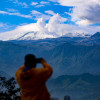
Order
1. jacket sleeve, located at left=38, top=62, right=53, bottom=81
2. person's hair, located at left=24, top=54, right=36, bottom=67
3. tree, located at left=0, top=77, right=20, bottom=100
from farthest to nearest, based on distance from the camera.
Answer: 1. tree, located at left=0, top=77, right=20, bottom=100
2. person's hair, located at left=24, top=54, right=36, bottom=67
3. jacket sleeve, located at left=38, top=62, right=53, bottom=81

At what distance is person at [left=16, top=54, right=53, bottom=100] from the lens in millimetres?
5562

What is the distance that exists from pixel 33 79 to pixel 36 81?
0.09 metres

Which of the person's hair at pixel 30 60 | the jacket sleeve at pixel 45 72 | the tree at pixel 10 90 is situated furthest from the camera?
the tree at pixel 10 90

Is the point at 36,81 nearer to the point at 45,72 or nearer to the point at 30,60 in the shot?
the point at 45,72

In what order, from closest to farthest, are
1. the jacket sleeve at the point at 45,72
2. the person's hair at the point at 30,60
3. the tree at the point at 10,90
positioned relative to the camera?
the jacket sleeve at the point at 45,72, the person's hair at the point at 30,60, the tree at the point at 10,90

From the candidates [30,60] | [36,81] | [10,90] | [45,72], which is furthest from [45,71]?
[10,90]

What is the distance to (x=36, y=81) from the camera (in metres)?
5.62

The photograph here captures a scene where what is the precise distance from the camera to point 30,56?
576 cm

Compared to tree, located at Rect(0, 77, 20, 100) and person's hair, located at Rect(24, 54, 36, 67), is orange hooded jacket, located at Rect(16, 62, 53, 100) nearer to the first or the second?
person's hair, located at Rect(24, 54, 36, 67)

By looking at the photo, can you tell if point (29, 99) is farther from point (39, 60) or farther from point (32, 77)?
point (39, 60)

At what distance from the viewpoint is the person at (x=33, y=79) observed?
18.2ft

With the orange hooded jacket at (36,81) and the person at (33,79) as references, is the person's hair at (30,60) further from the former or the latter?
the orange hooded jacket at (36,81)

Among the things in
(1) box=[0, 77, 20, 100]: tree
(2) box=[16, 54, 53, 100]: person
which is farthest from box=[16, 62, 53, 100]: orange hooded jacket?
(1) box=[0, 77, 20, 100]: tree

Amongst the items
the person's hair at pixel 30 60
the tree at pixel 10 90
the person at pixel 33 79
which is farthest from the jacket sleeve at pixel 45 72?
the tree at pixel 10 90
